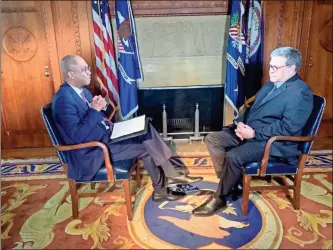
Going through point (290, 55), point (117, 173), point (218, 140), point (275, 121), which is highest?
point (290, 55)

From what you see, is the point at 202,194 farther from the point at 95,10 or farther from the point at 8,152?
the point at 8,152

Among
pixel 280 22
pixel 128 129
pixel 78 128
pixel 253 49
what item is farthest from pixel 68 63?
pixel 280 22

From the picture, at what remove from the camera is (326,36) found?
3326 millimetres

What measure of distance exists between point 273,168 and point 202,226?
0.69 meters

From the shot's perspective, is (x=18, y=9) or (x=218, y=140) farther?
(x=18, y=9)

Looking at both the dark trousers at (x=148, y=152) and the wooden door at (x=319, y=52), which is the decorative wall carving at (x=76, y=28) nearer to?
the dark trousers at (x=148, y=152)

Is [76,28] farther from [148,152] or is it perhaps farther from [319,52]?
[319,52]

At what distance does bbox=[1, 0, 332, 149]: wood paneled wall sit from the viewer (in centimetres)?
319

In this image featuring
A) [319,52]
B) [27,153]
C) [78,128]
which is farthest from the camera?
[27,153]

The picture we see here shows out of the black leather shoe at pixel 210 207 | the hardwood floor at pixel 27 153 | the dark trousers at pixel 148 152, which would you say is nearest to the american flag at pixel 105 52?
the dark trousers at pixel 148 152

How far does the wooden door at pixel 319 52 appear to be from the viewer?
10.7 feet

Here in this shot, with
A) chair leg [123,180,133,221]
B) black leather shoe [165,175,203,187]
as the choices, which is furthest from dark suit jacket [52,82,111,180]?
black leather shoe [165,175,203,187]

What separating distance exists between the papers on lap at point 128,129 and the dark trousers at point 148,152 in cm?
9

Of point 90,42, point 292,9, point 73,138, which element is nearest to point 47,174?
point 73,138
